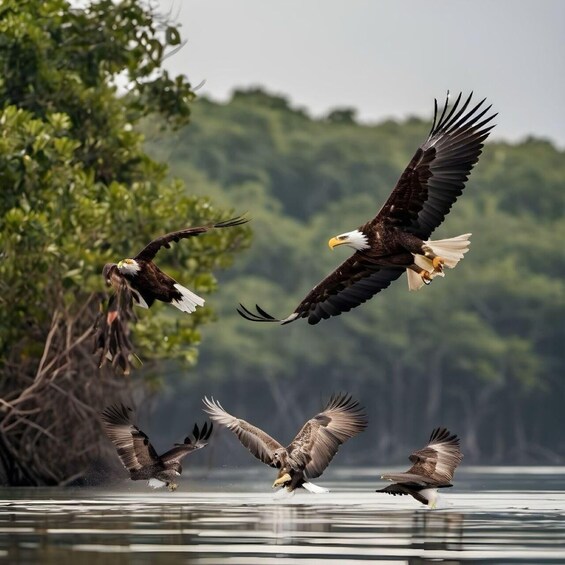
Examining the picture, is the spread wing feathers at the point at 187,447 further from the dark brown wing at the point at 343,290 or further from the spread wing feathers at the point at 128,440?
the dark brown wing at the point at 343,290

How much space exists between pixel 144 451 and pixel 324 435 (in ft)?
9.07

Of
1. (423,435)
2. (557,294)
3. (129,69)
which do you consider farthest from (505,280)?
(129,69)

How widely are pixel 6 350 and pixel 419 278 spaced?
9620mm

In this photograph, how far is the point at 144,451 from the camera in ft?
65.2

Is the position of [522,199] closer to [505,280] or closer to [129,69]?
[505,280]

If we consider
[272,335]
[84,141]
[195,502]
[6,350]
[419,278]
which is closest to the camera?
[419,278]

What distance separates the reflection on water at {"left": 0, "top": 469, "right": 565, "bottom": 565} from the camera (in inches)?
491

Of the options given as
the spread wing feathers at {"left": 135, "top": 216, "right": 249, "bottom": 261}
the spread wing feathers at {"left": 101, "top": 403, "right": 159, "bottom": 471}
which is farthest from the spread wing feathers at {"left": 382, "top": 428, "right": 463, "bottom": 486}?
the spread wing feathers at {"left": 101, "top": 403, "right": 159, "bottom": 471}

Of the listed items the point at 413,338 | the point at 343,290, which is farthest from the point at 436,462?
the point at 413,338

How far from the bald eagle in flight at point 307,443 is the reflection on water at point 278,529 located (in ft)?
1.18

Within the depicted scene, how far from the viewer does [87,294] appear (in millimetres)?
26234

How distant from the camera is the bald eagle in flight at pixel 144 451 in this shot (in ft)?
64.2

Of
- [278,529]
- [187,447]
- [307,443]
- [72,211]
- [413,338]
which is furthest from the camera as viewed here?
[413,338]

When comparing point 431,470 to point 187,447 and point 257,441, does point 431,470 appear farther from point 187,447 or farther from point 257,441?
point 187,447
